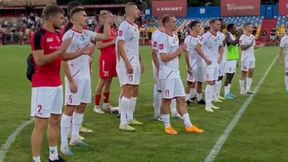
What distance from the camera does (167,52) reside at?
9.24 meters

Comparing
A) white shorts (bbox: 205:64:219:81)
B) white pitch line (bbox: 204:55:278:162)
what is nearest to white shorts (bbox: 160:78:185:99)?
white pitch line (bbox: 204:55:278:162)

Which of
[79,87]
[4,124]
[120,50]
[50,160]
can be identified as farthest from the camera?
[4,124]

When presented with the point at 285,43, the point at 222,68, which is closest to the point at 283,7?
the point at 285,43

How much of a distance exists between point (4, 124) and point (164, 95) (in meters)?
3.18

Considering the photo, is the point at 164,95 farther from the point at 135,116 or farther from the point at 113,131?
the point at 135,116

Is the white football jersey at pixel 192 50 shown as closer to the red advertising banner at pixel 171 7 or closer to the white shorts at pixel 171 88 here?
the white shorts at pixel 171 88

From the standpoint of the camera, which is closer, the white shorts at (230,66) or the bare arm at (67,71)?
the bare arm at (67,71)

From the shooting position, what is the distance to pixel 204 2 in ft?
213

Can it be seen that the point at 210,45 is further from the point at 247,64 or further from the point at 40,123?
the point at 40,123

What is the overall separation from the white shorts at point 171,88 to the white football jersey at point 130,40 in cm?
72

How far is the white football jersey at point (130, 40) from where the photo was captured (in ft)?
30.7

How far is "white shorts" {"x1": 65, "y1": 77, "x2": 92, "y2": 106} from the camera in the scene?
25.6 ft

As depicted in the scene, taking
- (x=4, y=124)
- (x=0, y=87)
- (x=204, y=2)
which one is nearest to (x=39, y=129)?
(x=4, y=124)

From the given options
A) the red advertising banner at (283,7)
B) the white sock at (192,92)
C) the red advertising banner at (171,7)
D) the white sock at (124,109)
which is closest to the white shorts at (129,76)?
the white sock at (124,109)
